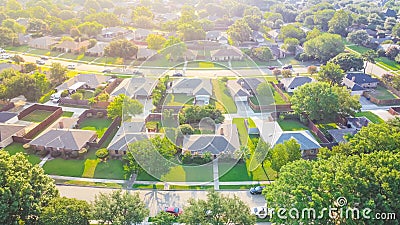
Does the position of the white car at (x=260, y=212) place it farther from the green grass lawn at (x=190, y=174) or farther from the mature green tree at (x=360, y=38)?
the mature green tree at (x=360, y=38)

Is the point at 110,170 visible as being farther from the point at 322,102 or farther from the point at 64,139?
the point at 322,102

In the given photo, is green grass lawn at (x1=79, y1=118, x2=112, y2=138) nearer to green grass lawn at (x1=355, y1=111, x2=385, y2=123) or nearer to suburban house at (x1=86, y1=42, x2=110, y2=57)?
suburban house at (x1=86, y1=42, x2=110, y2=57)

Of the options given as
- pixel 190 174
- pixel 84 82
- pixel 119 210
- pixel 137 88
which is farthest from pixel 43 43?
pixel 119 210

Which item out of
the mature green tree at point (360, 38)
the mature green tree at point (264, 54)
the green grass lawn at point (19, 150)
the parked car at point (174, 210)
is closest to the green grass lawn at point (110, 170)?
the green grass lawn at point (19, 150)

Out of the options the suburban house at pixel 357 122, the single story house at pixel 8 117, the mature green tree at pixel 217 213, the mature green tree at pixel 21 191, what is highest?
the mature green tree at pixel 21 191

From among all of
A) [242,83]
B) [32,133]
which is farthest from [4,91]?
[242,83]
